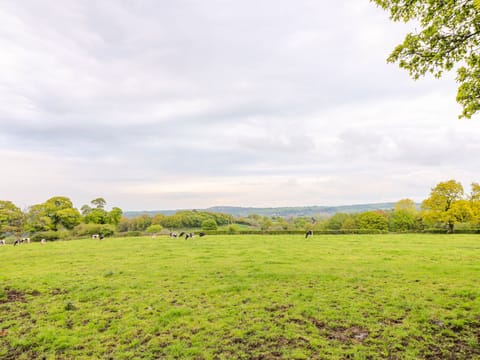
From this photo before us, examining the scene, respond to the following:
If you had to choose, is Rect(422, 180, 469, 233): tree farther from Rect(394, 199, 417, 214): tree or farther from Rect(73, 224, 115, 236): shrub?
Rect(73, 224, 115, 236): shrub

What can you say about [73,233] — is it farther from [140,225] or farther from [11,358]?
[11,358]

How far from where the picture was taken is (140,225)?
9306cm

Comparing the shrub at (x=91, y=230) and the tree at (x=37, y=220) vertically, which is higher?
the tree at (x=37, y=220)

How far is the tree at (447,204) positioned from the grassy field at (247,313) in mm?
37448

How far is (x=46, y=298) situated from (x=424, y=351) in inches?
461

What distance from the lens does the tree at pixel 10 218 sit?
50094mm

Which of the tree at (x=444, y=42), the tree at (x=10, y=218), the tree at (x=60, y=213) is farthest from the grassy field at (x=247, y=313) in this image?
the tree at (x=60, y=213)

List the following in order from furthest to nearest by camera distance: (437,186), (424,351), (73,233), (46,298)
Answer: (73,233)
(437,186)
(46,298)
(424,351)

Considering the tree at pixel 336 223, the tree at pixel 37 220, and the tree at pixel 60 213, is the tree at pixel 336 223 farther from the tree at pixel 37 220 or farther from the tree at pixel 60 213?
the tree at pixel 37 220

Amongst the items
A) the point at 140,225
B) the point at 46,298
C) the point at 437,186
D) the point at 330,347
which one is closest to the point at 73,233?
the point at 140,225

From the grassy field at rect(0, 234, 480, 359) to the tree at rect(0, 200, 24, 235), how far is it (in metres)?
50.1

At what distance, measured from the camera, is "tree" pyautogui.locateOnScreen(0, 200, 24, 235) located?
5009 centimetres

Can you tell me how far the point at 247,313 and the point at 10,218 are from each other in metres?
64.5

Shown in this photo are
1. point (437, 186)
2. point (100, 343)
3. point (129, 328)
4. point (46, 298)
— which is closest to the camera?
point (100, 343)
